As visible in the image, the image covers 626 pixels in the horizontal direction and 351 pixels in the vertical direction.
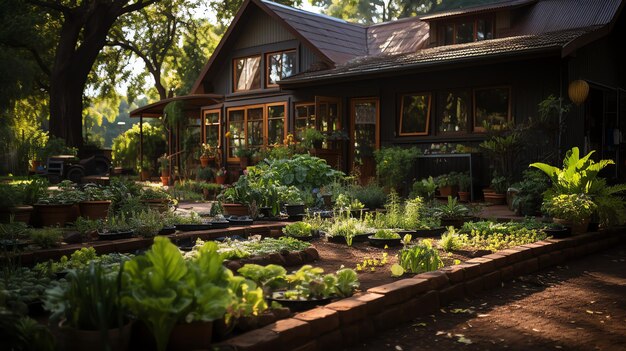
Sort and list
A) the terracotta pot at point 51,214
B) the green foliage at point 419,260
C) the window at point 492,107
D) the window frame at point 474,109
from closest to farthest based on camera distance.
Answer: the green foliage at point 419,260 → the terracotta pot at point 51,214 → the window frame at point 474,109 → the window at point 492,107

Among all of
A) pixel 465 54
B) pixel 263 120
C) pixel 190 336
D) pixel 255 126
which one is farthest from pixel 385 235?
pixel 255 126

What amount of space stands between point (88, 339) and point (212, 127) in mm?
18045

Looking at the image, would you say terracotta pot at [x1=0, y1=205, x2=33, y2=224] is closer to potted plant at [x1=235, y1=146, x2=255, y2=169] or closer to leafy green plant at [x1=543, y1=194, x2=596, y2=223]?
leafy green plant at [x1=543, y1=194, x2=596, y2=223]

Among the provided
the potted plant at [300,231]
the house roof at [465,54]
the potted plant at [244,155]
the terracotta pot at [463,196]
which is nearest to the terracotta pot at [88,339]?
the potted plant at [300,231]

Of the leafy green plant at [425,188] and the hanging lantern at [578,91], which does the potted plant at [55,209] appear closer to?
the leafy green plant at [425,188]

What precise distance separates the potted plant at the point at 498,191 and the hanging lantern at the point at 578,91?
1999mm

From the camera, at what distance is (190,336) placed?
2.92 m

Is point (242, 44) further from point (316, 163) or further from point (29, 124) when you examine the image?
point (29, 124)

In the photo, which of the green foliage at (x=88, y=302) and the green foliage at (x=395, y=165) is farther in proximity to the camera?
the green foliage at (x=395, y=165)

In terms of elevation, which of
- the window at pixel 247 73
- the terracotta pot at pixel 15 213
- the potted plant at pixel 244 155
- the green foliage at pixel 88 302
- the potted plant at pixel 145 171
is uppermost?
the window at pixel 247 73

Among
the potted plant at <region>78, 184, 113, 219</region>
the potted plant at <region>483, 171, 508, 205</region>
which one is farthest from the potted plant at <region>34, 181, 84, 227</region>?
the potted plant at <region>483, 171, 508, 205</region>

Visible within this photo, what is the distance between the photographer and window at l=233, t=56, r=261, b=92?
62.8 feet

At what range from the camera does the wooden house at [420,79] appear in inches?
478

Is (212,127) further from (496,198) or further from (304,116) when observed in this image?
(496,198)
